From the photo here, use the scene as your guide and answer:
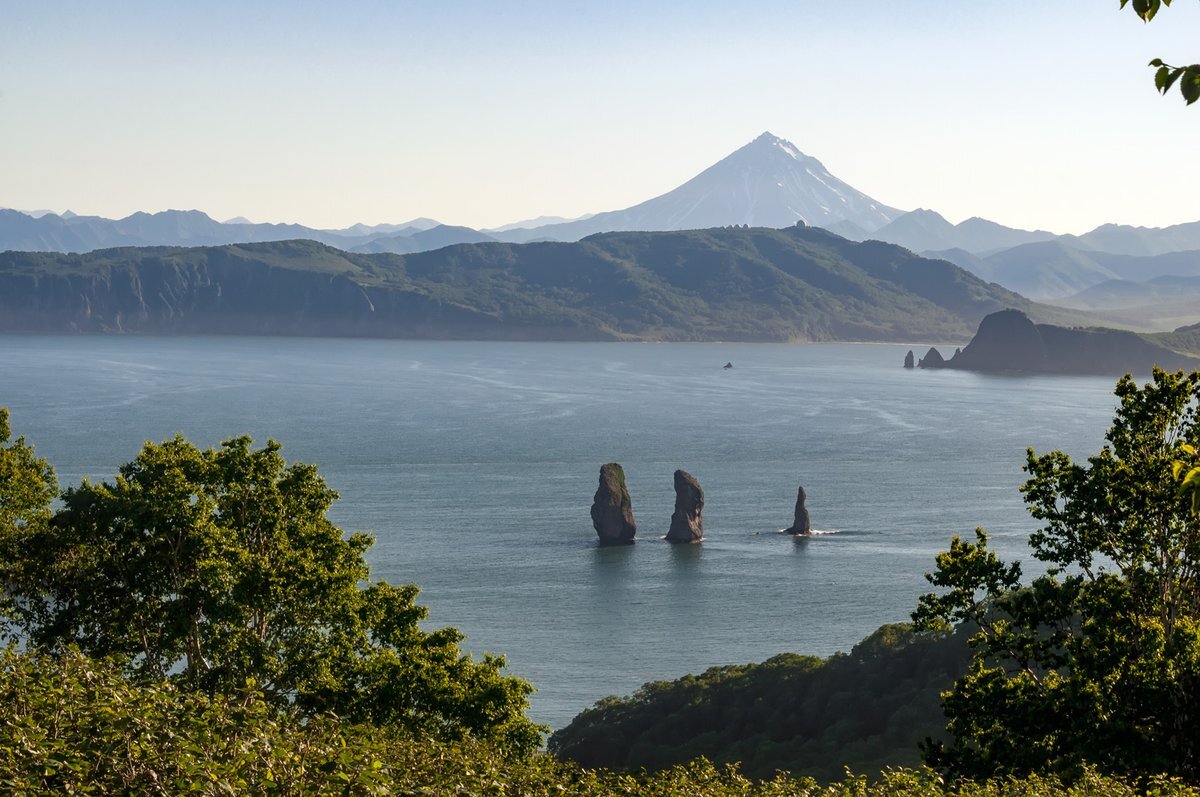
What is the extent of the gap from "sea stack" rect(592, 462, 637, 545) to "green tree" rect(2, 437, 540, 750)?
85.2 meters

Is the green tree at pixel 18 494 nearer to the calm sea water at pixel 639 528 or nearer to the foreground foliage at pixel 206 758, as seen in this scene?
the foreground foliage at pixel 206 758

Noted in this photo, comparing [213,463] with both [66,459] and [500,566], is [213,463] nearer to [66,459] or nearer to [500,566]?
[500,566]

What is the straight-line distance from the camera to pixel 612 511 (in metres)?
123

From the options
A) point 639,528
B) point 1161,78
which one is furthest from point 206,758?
point 639,528

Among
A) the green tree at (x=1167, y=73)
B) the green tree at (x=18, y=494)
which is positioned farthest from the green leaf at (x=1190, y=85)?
the green tree at (x=18, y=494)

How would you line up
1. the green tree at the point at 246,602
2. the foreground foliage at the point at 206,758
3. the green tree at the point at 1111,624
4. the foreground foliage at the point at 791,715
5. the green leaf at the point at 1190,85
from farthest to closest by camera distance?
the foreground foliage at the point at 791,715 → the green tree at the point at 246,602 → the green tree at the point at 1111,624 → the foreground foliage at the point at 206,758 → the green leaf at the point at 1190,85

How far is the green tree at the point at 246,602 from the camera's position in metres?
33.9

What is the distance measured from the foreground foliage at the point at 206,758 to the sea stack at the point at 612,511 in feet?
333

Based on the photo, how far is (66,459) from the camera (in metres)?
154

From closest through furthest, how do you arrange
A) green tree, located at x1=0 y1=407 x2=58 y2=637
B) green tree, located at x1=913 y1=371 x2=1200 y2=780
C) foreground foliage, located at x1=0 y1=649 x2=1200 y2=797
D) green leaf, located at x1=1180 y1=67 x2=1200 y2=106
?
green leaf, located at x1=1180 y1=67 x2=1200 y2=106 → foreground foliage, located at x1=0 y1=649 x2=1200 y2=797 → green tree, located at x1=913 y1=371 x2=1200 y2=780 → green tree, located at x1=0 y1=407 x2=58 y2=637

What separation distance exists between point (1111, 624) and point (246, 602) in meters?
21.7

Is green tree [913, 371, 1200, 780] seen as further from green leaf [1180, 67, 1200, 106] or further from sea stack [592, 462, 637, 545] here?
sea stack [592, 462, 637, 545]

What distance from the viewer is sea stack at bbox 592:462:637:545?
122 meters

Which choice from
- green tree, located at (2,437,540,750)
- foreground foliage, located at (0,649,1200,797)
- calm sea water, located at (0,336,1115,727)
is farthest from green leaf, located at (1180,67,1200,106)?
calm sea water, located at (0,336,1115,727)
